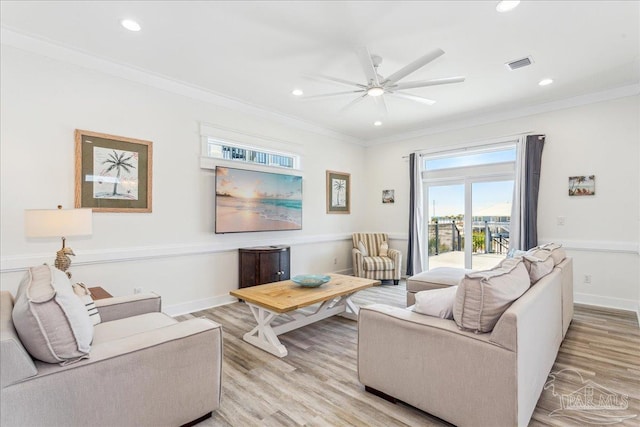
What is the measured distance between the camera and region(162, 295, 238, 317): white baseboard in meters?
3.79

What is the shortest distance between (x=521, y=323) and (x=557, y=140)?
13.5 ft

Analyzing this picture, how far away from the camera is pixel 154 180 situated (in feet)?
12.0

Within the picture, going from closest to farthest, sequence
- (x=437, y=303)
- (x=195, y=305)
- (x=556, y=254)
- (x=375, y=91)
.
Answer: (x=437, y=303)
(x=556, y=254)
(x=375, y=91)
(x=195, y=305)

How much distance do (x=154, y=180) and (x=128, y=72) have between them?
3.99 ft

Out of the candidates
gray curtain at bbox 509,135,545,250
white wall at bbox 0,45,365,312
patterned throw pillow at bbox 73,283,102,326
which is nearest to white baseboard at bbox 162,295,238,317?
white wall at bbox 0,45,365,312

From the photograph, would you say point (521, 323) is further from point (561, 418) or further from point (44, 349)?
point (44, 349)

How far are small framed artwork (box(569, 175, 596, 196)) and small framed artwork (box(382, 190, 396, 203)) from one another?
282 centimetres

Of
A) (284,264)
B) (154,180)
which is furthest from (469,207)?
(154,180)

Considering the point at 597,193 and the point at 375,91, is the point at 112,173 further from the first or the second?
the point at 597,193

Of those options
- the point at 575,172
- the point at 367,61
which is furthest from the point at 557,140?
the point at 367,61

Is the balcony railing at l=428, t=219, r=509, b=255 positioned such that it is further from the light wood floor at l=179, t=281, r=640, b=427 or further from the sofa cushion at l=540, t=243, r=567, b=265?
the sofa cushion at l=540, t=243, r=567, b=265

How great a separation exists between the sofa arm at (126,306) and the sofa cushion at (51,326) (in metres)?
0.82

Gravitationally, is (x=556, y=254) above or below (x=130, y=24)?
below

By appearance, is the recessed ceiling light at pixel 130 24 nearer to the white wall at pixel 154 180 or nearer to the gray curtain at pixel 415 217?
the white wall at pixel 154 180
